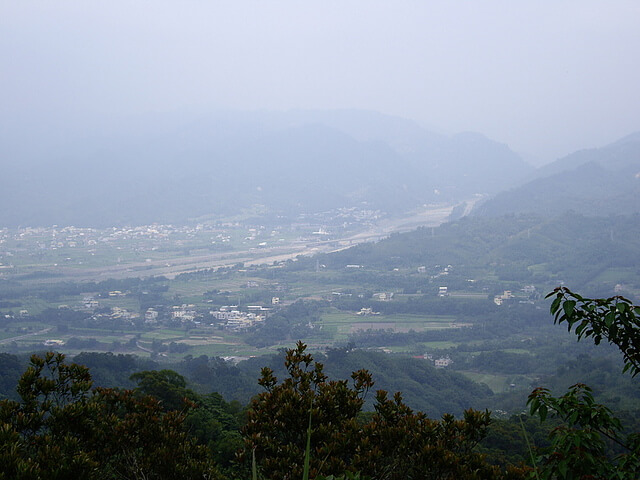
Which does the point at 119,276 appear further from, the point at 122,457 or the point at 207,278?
the point at 122,457

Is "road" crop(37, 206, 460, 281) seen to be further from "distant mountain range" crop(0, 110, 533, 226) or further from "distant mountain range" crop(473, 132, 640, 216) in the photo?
"distant mountain range" crop(0, 110, 533, 226)

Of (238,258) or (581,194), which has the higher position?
(581,194)

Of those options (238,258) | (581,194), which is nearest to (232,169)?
(238,258)

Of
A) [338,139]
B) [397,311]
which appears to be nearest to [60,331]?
[397,311]

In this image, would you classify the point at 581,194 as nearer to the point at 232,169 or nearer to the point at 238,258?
the point at 238,258

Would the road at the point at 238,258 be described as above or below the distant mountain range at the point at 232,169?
below

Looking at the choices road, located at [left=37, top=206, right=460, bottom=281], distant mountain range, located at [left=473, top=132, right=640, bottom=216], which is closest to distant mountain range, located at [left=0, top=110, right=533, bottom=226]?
road, located at [left=37, top=206, right=460, bottom=281]

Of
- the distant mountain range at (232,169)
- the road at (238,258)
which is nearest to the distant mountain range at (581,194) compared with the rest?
the road at (238,258)

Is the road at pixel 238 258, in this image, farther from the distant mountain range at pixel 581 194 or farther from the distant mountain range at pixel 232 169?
the distant mountain range at pixel 232 169
